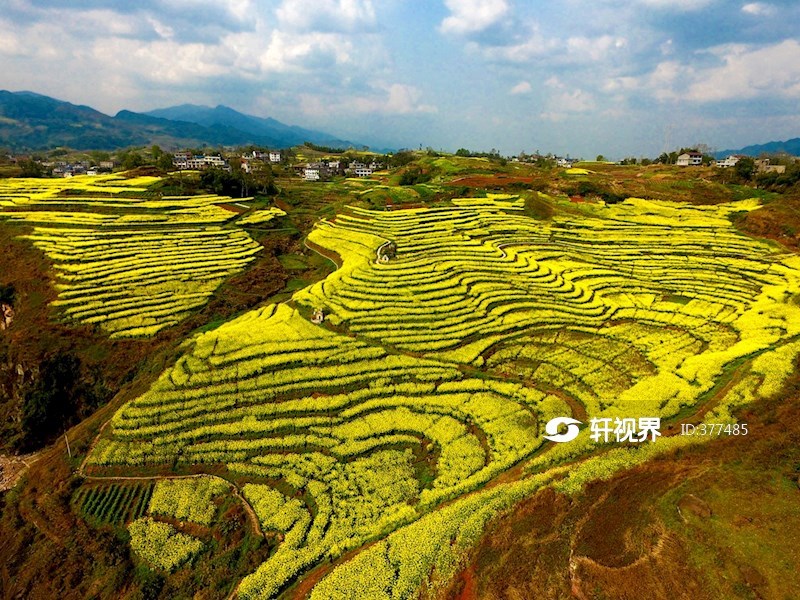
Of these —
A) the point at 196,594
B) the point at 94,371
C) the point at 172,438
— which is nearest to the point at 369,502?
the point at 196,594

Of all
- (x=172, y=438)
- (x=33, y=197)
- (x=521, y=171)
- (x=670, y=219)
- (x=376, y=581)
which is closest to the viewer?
(x=376, y=581)

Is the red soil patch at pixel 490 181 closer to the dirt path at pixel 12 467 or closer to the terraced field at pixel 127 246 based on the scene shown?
the terraced field at pixel 127 246

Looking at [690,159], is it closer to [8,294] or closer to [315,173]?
[315,173]

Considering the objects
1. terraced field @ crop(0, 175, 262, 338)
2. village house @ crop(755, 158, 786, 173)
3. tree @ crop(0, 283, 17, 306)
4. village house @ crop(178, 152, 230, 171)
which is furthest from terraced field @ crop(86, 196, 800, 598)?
village house @ crop(178, 152, 230, 171)

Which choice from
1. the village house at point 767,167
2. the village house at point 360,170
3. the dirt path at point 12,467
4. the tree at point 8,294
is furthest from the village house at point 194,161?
the village house at point 767,167

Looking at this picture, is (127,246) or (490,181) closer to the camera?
(127,246)

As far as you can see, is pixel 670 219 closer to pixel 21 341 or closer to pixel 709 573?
pixel 709 573

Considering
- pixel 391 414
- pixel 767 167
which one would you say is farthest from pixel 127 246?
pixel 767 167
